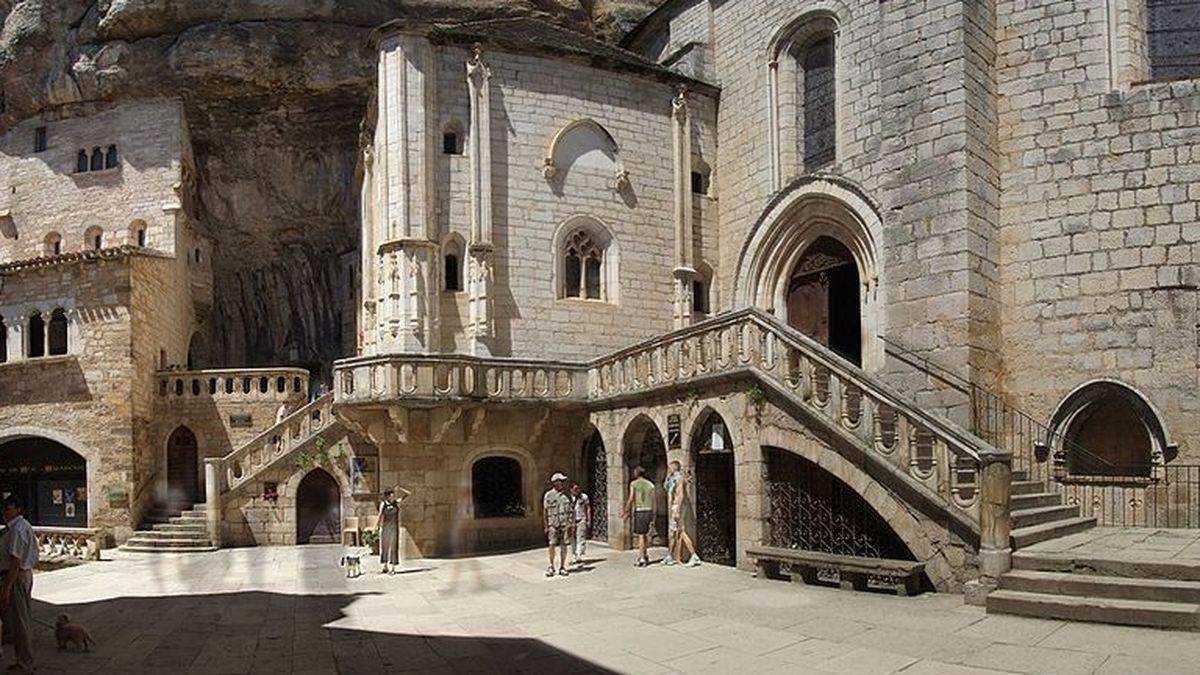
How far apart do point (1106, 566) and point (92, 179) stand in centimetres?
3098

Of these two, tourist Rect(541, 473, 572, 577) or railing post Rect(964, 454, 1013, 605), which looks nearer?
railing post Rect(964, 454, 1013, 605)

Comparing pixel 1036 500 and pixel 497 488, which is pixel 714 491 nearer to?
pixel 1036 500

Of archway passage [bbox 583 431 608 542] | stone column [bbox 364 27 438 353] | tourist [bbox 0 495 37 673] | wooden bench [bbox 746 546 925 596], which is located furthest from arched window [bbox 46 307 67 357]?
wooden bench [bbox 746 546 925 596]

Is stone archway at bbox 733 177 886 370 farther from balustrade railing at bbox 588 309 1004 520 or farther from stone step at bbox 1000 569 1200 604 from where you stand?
stone step at bbox 1000 569 1200 604

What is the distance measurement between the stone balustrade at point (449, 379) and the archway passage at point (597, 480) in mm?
1187

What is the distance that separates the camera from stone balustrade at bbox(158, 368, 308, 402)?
79.2 ft

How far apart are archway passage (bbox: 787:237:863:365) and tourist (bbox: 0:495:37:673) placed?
13.7 meters

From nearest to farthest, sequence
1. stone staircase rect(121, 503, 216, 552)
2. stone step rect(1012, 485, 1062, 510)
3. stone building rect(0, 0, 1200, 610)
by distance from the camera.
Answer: stone step rect(1012, 485, 1062, 510)
stone building rect(0, 0, 1200, 610)
stone staircase rect(121, 503, 216, 552)

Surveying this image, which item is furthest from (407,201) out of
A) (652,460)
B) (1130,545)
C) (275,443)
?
(1130,545)

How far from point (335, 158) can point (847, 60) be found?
18.7 m

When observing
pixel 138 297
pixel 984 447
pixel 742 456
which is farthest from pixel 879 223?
pixel 138 297

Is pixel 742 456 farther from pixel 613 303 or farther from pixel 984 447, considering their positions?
pixel 613 303

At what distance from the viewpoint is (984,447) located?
9.26 m

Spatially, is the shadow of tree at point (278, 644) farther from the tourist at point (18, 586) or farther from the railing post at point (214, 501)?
the railing post at point (214, 501)
